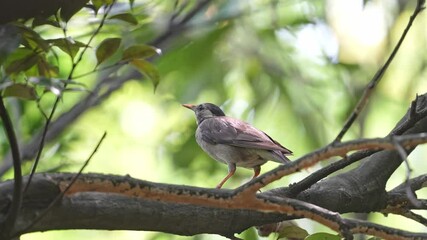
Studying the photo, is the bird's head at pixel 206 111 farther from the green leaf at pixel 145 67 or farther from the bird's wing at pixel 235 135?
the green leaf at pixel 145 67

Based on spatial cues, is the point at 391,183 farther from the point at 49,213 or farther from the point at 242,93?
the point at 49,213

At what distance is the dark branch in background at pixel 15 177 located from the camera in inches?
66.3

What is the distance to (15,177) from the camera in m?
1.69

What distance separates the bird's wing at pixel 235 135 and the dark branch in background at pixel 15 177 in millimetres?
2148

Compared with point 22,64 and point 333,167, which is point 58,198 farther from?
point 333,167

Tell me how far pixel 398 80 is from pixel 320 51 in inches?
23.1

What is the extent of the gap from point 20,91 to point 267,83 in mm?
3657

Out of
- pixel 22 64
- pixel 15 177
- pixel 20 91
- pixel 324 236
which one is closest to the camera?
pixel 15 177

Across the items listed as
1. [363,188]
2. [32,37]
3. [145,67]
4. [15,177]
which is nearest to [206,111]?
[363,188]

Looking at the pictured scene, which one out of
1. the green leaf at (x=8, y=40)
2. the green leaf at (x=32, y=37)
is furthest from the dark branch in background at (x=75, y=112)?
the green leaf at (x=8, y=40)

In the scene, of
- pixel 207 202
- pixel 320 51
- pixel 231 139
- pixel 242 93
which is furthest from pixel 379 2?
pixel 207 202

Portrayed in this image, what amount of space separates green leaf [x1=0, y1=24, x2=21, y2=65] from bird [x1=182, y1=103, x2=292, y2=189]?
203cm

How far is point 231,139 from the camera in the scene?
4.00 m

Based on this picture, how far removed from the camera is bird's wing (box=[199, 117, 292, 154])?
3848 mm
